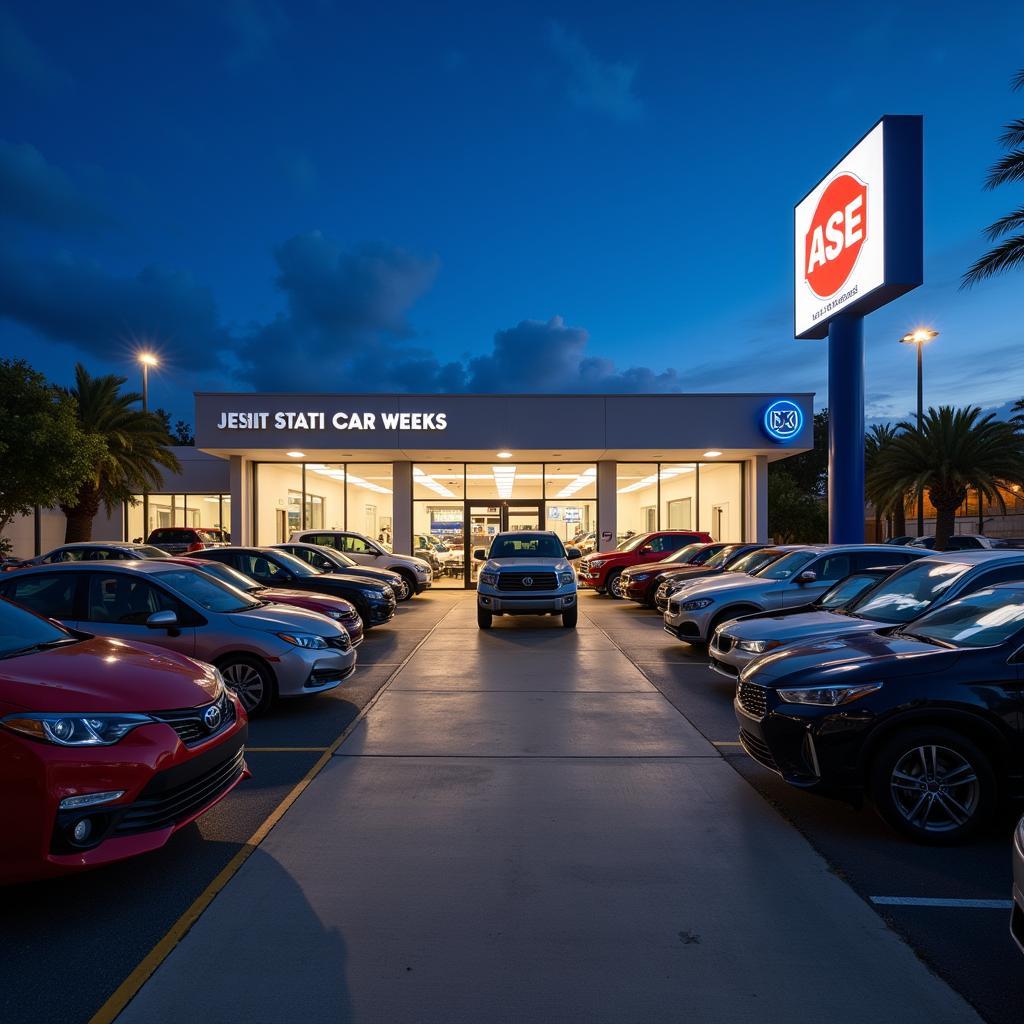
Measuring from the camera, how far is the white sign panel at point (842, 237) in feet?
49.4

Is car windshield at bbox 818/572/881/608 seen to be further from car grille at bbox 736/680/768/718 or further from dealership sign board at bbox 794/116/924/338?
dealership sign board at bbox 794/116/924/338

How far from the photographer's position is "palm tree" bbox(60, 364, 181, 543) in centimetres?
2605

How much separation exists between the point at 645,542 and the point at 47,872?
18.8m

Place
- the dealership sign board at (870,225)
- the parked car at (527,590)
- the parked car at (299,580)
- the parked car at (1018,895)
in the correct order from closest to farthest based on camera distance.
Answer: the parked car at (1018,895), the parked car at (299,580), the parked car at (527,590), the dealership sign board at (870,225)

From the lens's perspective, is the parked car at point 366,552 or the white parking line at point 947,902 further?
the parked car at point 366,552

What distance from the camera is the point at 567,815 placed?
196 inches

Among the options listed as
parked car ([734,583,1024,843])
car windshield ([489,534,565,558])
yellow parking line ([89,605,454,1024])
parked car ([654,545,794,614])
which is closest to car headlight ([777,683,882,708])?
parked car ([734,583,1024,843])

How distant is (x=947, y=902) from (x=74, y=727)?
170 inches

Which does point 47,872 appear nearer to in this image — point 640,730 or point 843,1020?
point 843,1020

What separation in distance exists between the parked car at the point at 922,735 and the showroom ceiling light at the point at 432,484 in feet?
71.7

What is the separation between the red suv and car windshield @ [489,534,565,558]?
4756mm

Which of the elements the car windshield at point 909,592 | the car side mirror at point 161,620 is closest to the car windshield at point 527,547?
the car windshield at point 909,592

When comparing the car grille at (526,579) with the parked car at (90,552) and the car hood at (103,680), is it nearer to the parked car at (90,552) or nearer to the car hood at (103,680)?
the parked car at (90,552)

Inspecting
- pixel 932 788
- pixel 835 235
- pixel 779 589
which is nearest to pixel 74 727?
pixel 932 788
